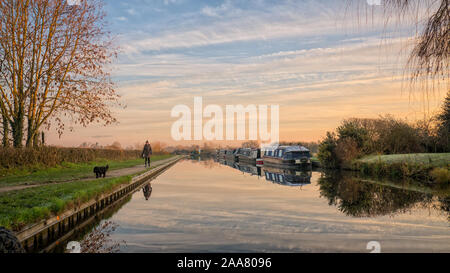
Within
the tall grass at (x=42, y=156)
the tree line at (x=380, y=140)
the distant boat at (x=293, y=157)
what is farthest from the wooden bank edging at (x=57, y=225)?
the distant boat at (x=293, y=157)

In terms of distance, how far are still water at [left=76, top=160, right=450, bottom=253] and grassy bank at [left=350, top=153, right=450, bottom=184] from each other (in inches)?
157

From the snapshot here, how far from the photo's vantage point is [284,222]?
323 inches

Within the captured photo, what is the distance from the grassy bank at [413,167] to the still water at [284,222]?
4000 mm

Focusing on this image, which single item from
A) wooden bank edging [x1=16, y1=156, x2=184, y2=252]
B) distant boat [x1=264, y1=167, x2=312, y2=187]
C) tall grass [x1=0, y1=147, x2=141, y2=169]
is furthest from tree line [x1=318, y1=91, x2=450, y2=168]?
wooden bank edging [x1=16, y1=156, x2=184, y2=252]

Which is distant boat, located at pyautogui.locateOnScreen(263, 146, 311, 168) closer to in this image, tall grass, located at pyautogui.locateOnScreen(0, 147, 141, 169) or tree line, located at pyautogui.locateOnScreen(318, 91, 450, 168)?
tree line, located at pyautogui.locateOnScreen(318, 91, 450, 168)

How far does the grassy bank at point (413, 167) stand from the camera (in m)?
16.4

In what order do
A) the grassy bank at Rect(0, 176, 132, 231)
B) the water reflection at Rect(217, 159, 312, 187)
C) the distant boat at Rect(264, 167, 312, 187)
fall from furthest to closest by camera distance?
the water reflection at Rect(217, 159, 312, 187) → the distant boat at Rect(264, 167, 312, 187) → the grassy bank at Rect(0, 176, 132, 231)

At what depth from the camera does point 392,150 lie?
26672mm

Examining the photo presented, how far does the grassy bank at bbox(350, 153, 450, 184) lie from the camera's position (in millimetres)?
16444

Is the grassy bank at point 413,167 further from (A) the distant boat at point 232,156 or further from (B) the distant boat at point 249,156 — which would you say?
(A) the distant boat at point 232,156

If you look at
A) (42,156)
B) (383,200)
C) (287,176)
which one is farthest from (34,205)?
(287,176)

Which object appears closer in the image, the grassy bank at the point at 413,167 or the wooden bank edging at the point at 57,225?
the wooden bank edging at the point at 57,225

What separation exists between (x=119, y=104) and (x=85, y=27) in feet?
14.2
